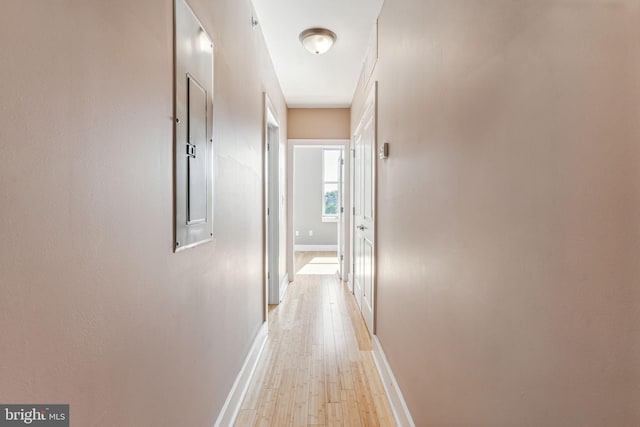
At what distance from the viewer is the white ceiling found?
8.31 feet

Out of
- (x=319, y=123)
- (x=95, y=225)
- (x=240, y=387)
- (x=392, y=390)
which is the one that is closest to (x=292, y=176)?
(x=319, y=123)

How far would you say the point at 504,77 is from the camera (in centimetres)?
84

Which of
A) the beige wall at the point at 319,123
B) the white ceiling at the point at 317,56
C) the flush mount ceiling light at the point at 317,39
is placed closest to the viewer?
the white ceiling at the point at 317,56

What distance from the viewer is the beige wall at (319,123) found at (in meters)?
4.98

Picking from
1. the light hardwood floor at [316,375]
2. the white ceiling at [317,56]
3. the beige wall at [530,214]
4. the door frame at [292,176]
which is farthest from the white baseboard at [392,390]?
the white ceiling at [317,56]

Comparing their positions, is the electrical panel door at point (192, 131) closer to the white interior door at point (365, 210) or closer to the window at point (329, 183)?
the white interior door at point (365, 210)

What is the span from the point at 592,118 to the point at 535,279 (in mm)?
A: 326

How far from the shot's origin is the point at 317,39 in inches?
113

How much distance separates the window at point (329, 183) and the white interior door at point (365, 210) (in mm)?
3790

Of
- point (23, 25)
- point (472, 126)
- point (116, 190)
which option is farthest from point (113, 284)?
point (472, 126)

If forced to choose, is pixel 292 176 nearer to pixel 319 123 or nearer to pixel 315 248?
pixel 319 123

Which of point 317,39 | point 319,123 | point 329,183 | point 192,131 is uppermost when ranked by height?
point 317,39

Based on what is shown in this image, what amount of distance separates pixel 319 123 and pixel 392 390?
377cm

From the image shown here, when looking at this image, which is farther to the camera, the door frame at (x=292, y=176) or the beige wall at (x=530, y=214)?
the door frame at (x=292, y=176)
